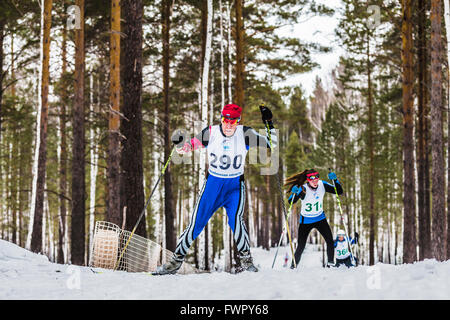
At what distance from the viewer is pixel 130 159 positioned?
27.5ft

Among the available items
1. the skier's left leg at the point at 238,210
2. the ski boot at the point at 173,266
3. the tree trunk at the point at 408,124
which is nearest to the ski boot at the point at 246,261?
the skier's left leg at the point at 238,210

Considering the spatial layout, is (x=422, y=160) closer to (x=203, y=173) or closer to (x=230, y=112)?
(x=203, y=173)

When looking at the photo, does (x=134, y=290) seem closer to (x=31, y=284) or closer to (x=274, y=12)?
(x=31, y=284)

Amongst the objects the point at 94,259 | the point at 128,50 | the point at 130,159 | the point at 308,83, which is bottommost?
the point at 94,259

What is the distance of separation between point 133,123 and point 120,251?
2.65m

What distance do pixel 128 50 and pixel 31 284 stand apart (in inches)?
220

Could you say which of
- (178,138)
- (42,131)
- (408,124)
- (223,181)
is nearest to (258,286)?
(223,181)

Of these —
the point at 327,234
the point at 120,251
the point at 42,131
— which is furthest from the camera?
the point at 42,131

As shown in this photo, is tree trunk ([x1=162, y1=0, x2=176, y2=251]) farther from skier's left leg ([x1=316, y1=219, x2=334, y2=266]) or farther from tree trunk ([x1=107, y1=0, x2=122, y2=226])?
skier's left leg ([x1=316, y1=219, x2=334, y2=266])

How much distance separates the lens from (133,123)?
841cm

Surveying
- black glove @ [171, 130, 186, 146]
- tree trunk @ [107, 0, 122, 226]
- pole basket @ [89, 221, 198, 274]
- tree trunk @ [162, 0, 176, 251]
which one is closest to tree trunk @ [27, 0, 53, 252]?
tree trunk @ [107, 0, 122, 226]

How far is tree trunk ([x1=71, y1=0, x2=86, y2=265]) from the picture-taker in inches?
499

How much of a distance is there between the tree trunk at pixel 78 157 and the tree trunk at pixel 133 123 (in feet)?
15.8
